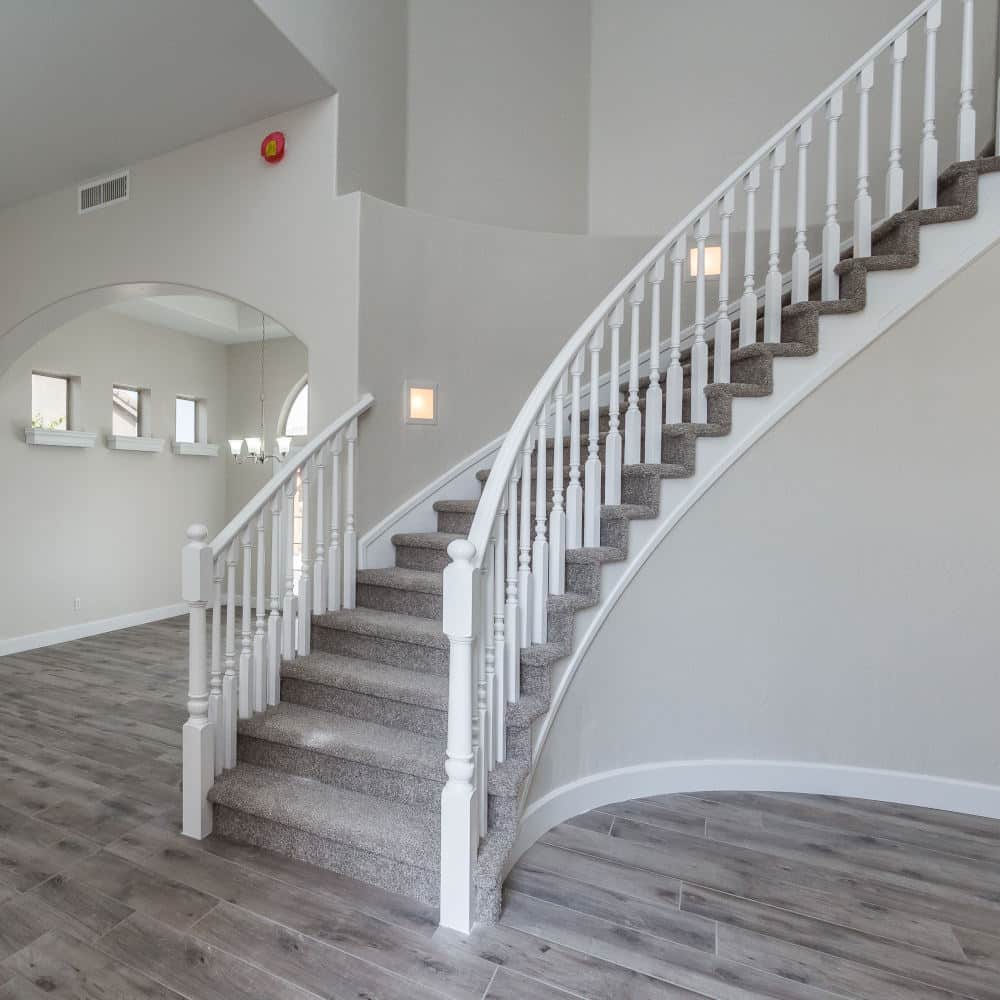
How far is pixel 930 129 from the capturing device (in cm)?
239

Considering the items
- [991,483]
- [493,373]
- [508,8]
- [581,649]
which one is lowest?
[581,649]

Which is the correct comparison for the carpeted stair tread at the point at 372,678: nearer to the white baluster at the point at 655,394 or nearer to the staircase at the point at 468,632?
the staircase at the point at 468,632

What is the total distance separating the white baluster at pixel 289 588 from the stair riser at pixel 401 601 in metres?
0.38

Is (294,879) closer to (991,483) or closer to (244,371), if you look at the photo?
(991,483)

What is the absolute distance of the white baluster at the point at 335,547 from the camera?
2.92m

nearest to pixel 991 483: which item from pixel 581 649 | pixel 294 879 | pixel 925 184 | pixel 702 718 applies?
pixel 925 184

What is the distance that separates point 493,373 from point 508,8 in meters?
2.49

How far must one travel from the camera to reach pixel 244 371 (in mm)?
6832

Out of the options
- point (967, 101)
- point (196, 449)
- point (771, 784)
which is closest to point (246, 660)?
point (771, 784)

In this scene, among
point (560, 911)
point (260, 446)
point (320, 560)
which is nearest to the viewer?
point (560, 911)

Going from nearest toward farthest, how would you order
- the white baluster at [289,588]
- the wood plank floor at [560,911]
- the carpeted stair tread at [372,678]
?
1. the wood plank floor at [560,911]
2. the carpeted stair tread at [372,678]
3. the white baluster at [289,588]

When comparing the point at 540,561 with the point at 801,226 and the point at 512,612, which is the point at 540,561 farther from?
the point at 801,226

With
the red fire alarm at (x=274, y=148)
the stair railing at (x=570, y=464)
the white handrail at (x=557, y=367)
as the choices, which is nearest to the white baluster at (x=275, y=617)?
the white handrail at (x=557, y=367)

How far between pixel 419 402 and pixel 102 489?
3.92m
